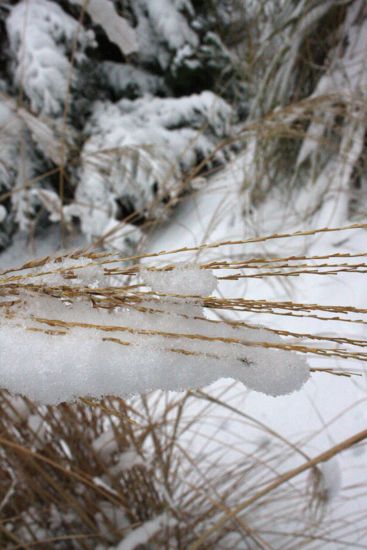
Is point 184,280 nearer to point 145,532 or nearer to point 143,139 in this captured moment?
point 145,532

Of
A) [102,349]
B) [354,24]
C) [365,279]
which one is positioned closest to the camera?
[102,349]

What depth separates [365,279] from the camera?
1587mm

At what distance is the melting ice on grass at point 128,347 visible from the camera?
0.35 metres

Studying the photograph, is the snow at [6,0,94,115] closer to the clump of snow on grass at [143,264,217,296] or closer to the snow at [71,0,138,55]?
the snow at [71,0,138,55]

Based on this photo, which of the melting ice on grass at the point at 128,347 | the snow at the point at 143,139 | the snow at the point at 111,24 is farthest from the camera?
the snow at the point at 143,139

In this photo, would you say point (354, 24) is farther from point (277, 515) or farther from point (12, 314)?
point (12, 314)

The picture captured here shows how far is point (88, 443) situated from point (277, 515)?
0.53 m

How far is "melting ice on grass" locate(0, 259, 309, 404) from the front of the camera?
35cm

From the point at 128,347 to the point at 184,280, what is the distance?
7 cm

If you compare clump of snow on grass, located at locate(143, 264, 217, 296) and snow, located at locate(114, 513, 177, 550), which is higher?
clump of snow on grass, located at locate(143, 264, 217, 296)

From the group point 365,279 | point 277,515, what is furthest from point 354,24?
point 277,515

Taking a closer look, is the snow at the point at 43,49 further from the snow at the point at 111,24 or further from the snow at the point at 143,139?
the snow at the point at 111,24

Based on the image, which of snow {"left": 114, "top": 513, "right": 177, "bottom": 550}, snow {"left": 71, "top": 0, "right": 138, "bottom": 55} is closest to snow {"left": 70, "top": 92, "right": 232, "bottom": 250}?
snow {"left": 71, "top": 0, "right": 138, "bottom": 55}

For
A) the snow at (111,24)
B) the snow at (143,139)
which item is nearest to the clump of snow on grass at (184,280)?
the snow at (111,24)
